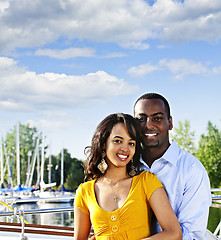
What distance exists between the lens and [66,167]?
125 feet

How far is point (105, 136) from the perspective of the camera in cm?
199

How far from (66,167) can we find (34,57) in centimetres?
2190

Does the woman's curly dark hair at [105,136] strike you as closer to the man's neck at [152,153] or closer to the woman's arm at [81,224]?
the man's neck at [152,153]

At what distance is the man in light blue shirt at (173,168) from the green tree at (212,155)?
1086 inches

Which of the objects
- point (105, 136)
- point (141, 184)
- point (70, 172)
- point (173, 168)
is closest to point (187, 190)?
point (173, 168)

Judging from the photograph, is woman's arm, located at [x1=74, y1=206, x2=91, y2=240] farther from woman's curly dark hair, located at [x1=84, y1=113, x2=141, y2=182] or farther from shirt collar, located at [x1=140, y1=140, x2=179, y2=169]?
shirt collar, located at [x1=140, y1=140, x2=179, y2=169]

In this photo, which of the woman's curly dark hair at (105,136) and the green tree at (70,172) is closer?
the woman's curly dark hair at (105,136)

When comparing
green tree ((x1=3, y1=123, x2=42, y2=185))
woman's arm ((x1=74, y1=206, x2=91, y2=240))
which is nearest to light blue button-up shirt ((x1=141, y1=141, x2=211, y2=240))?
woman's arm ((x1=74, y1=206, x2=91, y2=240))

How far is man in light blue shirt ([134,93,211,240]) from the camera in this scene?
1.95 meters

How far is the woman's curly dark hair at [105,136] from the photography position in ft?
6.50

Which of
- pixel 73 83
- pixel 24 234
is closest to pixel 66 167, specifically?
pixel 73 83

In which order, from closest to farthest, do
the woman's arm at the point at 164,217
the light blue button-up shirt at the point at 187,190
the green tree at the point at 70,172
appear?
the woman's arm at the point at 164,217 < the light blue button-up shirt at the point at 187,190 < the green tree at the point at 70,172

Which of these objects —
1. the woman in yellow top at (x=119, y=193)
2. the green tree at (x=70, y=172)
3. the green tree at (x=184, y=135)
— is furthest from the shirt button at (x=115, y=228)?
the green tree at (x=70, y=172)

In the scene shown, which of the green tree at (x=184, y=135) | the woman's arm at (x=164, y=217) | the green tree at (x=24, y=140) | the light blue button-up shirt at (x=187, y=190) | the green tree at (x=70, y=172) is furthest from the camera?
the green tree at (x=24, y=140)
